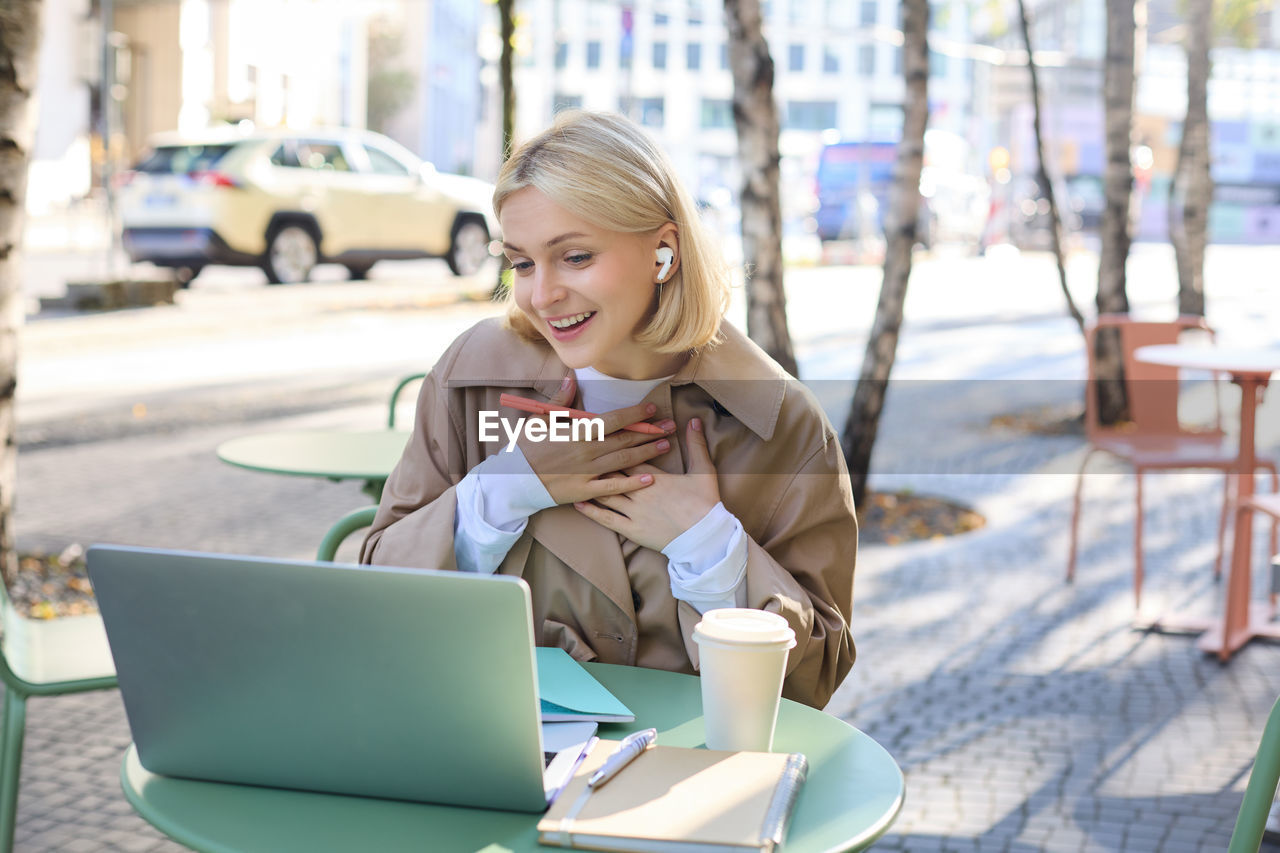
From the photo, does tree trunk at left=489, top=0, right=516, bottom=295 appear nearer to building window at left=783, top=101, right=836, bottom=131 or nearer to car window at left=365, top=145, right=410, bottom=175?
car window at left=365, top=145, right=410, bottom=175

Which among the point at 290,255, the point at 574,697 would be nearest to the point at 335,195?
the point at 290,255

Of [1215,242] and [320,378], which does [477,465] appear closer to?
[320,378]

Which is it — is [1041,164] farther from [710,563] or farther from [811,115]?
[811,115]

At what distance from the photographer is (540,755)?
4.54 feet

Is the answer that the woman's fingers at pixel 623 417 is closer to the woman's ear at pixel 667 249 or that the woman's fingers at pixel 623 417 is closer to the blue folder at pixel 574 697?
the woman's ear at pixel 667 249

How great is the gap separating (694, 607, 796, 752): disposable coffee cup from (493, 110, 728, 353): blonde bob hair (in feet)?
2.22

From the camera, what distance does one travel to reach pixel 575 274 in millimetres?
2066

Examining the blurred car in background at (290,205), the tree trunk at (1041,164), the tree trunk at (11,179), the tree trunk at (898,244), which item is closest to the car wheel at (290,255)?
the blurred car in background at (290,205)

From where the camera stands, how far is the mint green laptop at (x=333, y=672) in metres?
1.30

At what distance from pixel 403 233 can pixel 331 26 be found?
93.4 ft

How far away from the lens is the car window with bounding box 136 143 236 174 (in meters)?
15.8

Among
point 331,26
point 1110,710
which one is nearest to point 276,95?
point 331,26

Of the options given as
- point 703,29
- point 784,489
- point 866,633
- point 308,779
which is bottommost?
point 866,633

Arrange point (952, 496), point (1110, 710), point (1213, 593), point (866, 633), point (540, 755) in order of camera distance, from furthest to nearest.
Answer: point (952, 496), point (1213, 593), point (866, 633), point (1110, 710), point (540, 755)
